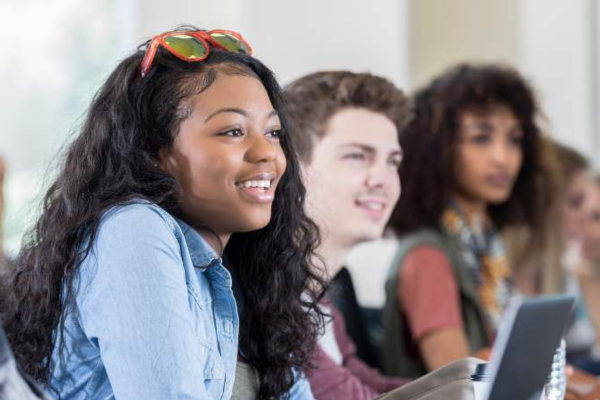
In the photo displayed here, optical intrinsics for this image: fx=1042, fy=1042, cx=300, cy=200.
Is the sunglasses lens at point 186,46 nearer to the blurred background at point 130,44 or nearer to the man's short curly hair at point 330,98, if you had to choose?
the man's short curly hair at point 330,98

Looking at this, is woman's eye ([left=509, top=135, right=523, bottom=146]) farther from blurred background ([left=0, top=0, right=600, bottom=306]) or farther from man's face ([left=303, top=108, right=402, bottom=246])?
man's face ([left=303, top=108, right=402, bottom=246])

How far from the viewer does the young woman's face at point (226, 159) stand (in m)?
1.47

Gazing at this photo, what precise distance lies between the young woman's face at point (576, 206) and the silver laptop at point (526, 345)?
2.43m

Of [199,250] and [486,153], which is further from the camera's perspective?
[486,153]

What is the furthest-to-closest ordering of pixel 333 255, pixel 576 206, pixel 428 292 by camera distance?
1. pixel 576 206
2. pixel 428 292
3. pixel 333 255

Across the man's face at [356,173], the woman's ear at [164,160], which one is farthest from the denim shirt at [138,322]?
the man's face at [356,173]

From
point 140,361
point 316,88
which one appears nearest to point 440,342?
point 316,88

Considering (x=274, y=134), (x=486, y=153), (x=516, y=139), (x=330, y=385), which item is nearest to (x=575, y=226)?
(x=516, y=139)

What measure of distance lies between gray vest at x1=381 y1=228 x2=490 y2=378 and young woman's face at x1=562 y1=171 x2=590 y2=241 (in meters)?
0.81

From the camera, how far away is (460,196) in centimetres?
317

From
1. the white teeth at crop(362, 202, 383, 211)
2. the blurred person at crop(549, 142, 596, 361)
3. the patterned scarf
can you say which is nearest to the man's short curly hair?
the white teeth at crop(362, 202, 383, 211)

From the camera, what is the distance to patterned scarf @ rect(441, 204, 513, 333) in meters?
3.02

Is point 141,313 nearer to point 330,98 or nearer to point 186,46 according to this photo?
point 186,46

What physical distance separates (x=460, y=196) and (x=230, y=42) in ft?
5.59
